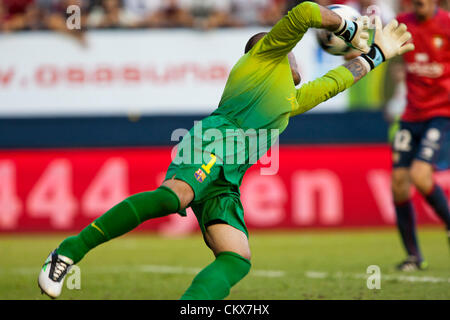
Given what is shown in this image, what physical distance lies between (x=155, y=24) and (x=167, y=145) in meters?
2.26

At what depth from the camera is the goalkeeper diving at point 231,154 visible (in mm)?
4211

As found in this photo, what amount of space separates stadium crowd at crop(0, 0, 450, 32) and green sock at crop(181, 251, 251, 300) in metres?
8.71

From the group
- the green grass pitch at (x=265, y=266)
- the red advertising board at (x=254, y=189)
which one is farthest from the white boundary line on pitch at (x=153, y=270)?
the red advertising board at (x=254, y=189)

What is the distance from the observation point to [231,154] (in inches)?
179

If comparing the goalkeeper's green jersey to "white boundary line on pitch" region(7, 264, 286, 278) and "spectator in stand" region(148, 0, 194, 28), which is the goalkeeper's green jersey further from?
"spectator in stand" region(148, 0, 194, 28)

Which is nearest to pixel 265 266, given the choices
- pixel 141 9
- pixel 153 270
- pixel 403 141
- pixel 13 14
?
pixel 153 270

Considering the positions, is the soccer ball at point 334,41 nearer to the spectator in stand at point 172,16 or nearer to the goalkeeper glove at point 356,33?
the goalkeeper glove at point 356,33

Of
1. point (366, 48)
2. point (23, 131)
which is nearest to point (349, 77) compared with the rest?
point (366, 48)

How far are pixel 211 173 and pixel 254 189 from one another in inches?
274

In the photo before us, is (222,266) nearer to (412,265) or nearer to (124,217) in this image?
(124,217)

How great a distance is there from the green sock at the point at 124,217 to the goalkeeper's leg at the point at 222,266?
380 millimetres

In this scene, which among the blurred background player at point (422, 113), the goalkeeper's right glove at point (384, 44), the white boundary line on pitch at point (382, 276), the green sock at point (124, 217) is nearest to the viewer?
the green sock at point (124, 217)

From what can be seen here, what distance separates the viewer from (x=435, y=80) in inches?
289
